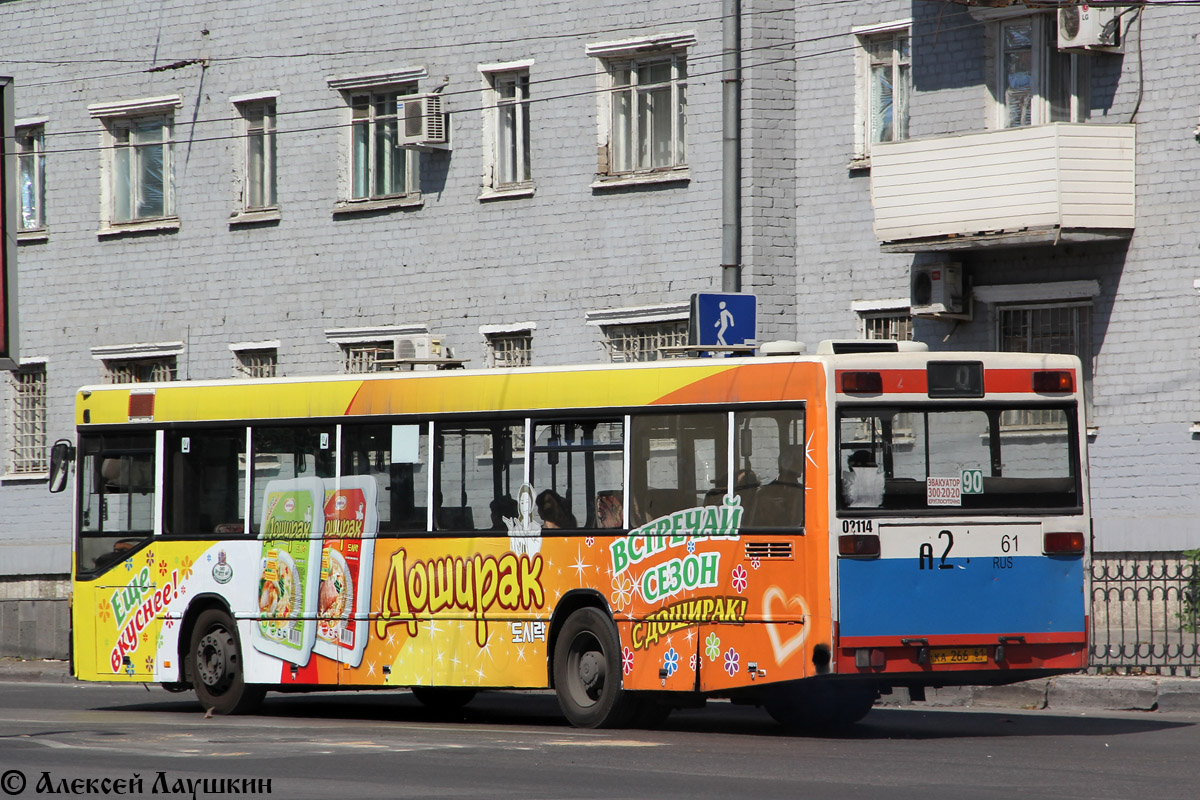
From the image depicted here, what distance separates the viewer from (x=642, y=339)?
84.8 ft

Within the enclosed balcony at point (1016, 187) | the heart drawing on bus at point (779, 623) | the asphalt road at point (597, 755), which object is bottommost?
the asphalt road at point (597, 755)

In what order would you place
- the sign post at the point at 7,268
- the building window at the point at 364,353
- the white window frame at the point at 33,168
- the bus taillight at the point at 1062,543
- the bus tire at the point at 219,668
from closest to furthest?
1. the bus taillight at the point at 1062,543
2. the bus tire at the point at 219,668
3. the sign post at the point at 7,268
4. the building window at the point at 364,353
5. the white window frame at the point at 33,168

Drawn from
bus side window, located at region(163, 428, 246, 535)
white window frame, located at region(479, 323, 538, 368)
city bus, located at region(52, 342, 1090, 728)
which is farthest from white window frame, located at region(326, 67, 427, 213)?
bus side window, located at region(163, 428, 246, 535)

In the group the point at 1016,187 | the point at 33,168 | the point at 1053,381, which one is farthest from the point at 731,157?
the point at 33,168

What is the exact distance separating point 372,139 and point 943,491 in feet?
53.3

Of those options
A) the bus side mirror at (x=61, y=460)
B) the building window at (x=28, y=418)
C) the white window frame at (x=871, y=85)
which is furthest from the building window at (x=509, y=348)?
the bus side mirror at (x=61, y=460)

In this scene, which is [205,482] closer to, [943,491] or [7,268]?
[7,268]

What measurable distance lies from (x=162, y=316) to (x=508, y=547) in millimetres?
16683

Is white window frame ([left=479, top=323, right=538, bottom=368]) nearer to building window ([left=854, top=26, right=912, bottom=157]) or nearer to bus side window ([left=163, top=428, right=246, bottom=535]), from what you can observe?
building window ([left=854, top=26, right=912, bottom=157])

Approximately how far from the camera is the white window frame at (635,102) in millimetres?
25438

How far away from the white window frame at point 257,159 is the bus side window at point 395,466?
13.9 m

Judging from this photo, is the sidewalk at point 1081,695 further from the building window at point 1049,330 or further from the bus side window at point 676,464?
the building window at point 1049,330

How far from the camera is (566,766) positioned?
11867mm

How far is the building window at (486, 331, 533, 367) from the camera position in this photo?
2706 cm
